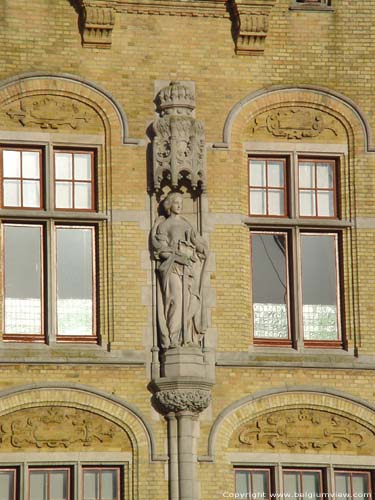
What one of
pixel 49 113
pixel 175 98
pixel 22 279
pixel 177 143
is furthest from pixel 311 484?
pixel 49 113

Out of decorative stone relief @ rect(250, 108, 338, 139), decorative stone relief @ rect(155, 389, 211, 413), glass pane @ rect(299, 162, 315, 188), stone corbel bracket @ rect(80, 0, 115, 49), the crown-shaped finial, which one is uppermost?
stone corbel bracket @ rect(80, 0, 115, 49)

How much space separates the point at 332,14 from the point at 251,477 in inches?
286

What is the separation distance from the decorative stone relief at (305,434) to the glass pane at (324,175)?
3520 mm

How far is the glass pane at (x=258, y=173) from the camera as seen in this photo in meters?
32.2

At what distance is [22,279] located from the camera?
31266mm

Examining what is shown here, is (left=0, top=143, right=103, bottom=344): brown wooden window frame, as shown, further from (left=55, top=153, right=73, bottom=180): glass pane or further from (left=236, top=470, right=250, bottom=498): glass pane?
(left=236, top=470, right=250, bottom=498): glass pane

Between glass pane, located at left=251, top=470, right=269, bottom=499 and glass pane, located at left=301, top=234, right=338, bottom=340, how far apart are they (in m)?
2.21

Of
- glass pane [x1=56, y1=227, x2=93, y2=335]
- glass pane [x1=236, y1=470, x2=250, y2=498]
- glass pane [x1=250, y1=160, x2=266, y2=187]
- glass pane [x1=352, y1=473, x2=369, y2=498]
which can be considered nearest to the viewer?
glass pane [x1=236, y1=470, x2=250, y2=498]

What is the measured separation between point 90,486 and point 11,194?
4.45 m

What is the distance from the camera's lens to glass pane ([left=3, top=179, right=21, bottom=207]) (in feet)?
103

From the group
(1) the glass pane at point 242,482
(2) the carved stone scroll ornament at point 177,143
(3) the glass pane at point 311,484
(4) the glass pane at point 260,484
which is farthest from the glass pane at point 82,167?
(3) the glass pane at point 311,484

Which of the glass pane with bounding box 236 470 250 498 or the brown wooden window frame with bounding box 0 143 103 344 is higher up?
the brown wooden window frame with bounding box 0 143 103 344

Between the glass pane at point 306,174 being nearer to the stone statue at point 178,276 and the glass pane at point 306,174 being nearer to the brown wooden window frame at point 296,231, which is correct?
the brown wooden window frame at point 296,231

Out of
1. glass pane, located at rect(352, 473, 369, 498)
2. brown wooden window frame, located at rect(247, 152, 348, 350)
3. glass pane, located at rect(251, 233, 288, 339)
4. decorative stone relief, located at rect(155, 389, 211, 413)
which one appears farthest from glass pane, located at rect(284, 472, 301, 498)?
glass pane, located at rect(251, 233, 288, 339)
